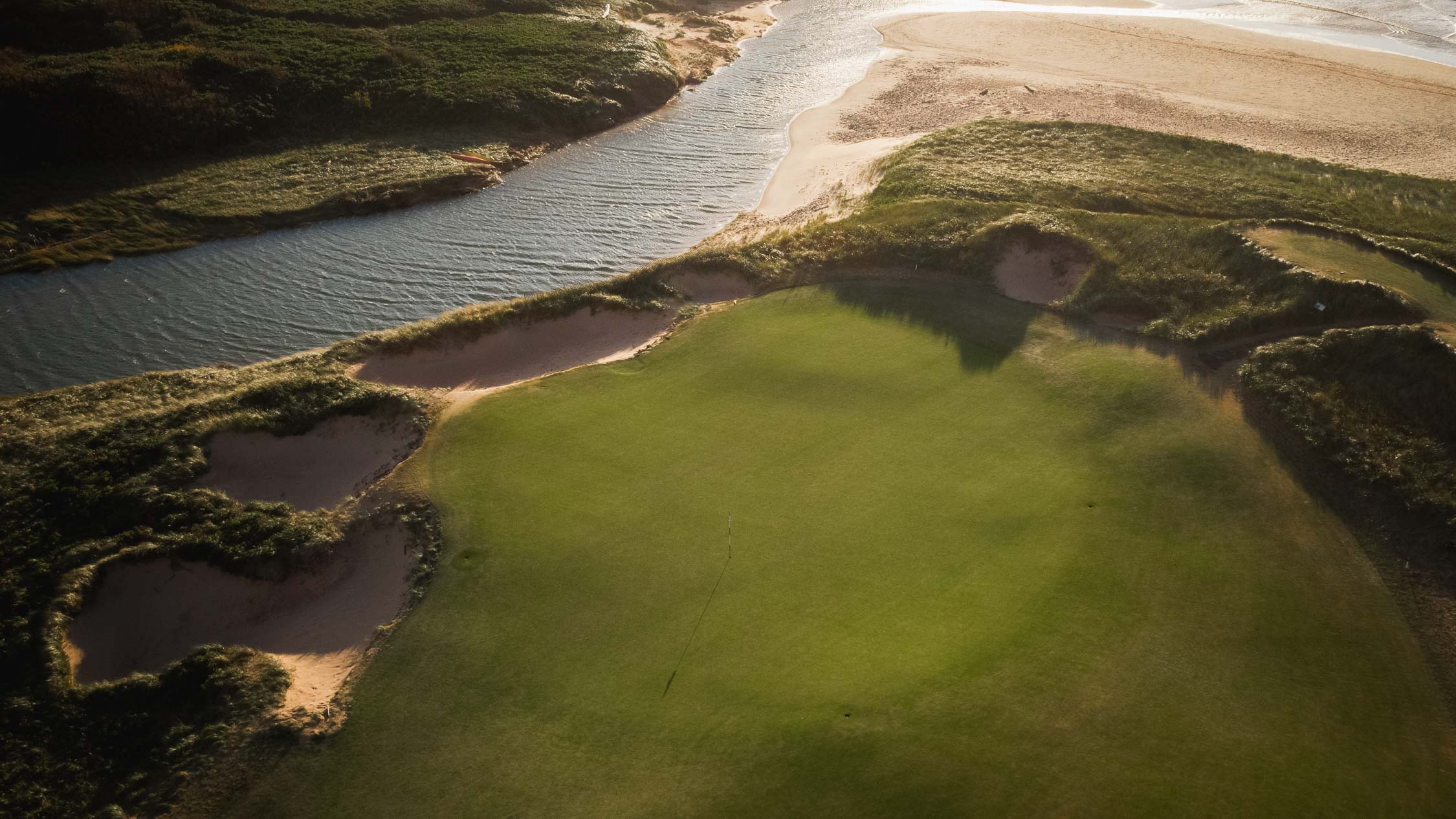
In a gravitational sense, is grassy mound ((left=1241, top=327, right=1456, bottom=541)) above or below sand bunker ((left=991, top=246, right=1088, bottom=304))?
below

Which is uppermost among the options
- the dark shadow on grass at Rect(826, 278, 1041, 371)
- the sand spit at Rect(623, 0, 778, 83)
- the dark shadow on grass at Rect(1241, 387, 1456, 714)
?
the sand spit at Rect(623, 0, 778, 83)

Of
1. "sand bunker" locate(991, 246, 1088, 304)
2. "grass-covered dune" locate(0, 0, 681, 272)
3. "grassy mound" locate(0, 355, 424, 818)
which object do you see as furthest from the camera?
"grass-covered dune" locate(0, 0, 681, 272)

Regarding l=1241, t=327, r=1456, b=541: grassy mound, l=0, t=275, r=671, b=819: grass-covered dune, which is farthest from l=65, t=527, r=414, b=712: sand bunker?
l=1241, t=327, r=1456, b=541: grassy mound

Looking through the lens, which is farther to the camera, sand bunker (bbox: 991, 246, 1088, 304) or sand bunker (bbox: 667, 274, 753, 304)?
sand bunker (bbox: 667, 274, 753, 304)

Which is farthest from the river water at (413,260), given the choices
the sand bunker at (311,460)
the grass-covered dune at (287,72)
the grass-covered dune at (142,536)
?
the sand bunker at (311,460)

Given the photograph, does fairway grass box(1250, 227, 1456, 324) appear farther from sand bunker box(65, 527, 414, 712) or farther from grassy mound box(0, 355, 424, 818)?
sand bunker box(65, 527, 414, 712)

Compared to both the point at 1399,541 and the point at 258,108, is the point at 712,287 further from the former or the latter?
the point at 258,108

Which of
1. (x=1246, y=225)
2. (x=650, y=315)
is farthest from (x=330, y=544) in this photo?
(x=1246, y=225)

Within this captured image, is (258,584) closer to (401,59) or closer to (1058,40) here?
(401,59)
